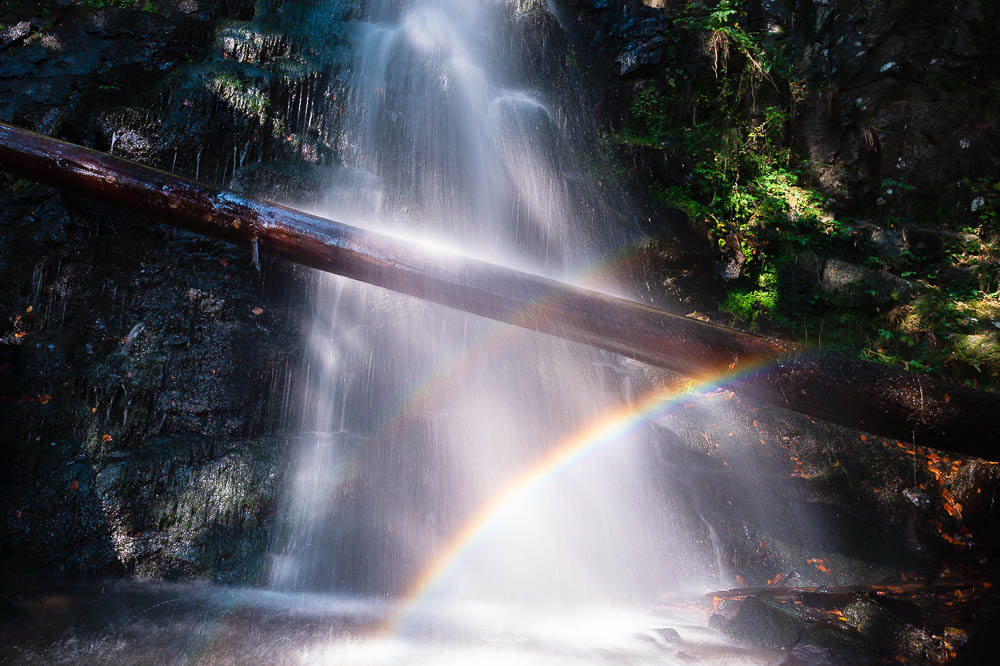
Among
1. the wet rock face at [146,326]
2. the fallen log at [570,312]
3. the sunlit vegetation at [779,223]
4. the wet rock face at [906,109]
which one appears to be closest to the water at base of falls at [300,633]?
the wet rock face at [146,326]

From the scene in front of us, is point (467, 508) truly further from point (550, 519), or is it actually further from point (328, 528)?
point (328, 528)

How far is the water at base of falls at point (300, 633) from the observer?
11.4 ft

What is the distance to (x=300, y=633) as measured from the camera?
3.84 m

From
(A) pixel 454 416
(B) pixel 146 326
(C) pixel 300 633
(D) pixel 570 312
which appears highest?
(B) pixel 146 326

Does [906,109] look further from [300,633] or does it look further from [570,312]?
[300,633]

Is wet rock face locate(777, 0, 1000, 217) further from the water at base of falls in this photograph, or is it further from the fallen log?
the water at base of falls

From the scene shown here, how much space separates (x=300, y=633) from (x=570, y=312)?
3207 millimetres

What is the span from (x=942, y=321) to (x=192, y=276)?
9565mm

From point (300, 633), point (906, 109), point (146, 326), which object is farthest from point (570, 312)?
point (906, 109)

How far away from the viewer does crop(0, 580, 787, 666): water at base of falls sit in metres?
3.46

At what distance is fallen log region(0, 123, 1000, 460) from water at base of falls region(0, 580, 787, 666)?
2.26m

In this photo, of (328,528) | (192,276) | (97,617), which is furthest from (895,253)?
(97,617)

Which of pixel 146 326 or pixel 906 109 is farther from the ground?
pixel 906 109

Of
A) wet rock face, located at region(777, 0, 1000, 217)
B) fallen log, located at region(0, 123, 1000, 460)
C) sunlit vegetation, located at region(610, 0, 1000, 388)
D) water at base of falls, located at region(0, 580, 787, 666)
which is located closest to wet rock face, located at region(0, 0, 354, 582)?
water at base of falls, located at region(0, 580, 787, 666)
